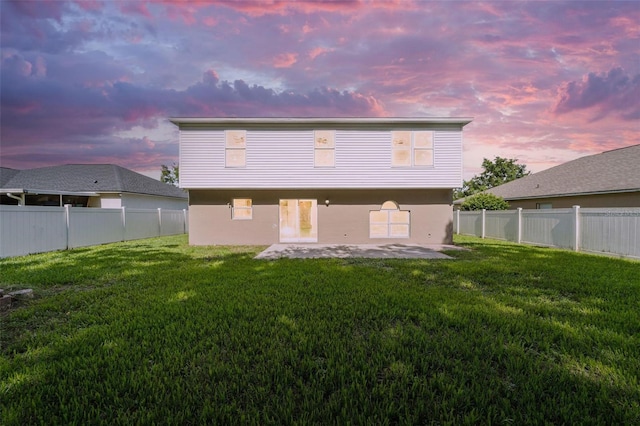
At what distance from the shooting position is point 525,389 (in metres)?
2.25

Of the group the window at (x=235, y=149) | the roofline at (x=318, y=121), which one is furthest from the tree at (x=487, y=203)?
the window at (x=235, y=149)

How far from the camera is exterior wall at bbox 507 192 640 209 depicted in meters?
12.6

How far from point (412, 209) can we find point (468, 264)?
5.55m

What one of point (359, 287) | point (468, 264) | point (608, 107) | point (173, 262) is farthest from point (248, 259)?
point (608, 107)

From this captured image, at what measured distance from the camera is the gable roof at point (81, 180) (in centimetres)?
1881

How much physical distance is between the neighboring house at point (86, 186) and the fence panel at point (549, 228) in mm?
22501

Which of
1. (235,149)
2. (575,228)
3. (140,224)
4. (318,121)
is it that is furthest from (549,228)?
(140,224)

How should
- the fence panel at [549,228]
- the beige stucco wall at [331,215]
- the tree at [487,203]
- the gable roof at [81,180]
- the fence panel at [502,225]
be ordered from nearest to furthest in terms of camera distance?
1. the fence panel at [549,228]
2. the beige stucco wall at [331,215]
3. the fence panel at [502,225]
4. the tree at [487,203]
5. the gable roof at [81,180]

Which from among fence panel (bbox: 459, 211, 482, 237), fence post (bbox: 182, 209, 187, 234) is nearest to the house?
fence panel (bbox: 459, 211, 482, 237)

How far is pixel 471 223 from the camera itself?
1770 centimetres

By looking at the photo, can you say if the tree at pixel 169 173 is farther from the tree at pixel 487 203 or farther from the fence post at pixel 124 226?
the tree at pixel 487 203

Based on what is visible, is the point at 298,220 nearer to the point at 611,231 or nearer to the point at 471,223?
the point at 611,231

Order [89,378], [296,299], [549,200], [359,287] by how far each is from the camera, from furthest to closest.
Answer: [549,200], [359,287], [296,299], [89,378]

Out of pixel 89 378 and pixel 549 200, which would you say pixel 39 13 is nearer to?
pixel 89 378
